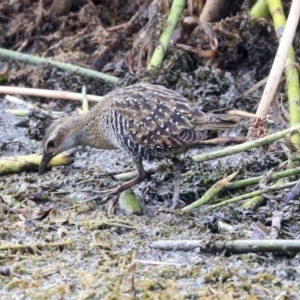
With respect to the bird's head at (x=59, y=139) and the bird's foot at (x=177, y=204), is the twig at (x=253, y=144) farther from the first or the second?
the bird's head at (x=59, y=139)

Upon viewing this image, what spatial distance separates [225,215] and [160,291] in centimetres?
130

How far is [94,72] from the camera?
875 cm

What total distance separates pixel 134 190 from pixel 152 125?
0.67m

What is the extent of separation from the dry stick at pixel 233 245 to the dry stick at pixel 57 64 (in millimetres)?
3559

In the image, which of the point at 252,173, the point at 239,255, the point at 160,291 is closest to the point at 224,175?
the point at 252,173

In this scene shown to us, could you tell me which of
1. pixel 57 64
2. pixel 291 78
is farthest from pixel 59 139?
pixel 57 64

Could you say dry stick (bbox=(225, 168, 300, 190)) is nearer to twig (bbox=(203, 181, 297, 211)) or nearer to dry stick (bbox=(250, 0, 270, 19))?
twig (bbox=(203, 181, 297, 211))

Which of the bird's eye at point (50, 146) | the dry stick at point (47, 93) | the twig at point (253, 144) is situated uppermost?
the twig at point (253, 144)

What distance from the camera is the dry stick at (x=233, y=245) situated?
486 cm

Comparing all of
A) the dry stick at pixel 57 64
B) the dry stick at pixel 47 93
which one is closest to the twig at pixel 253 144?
the dry stick at pixel 47 93

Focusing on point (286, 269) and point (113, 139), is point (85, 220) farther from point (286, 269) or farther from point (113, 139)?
point (286, 269)

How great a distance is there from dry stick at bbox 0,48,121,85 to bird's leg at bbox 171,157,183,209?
220 centimetres

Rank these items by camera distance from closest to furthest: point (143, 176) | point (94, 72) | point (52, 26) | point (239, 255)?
point (239, 255) → point (143, 176) → point (94, 72) → point (52, 26)

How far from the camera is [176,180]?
6.45m
